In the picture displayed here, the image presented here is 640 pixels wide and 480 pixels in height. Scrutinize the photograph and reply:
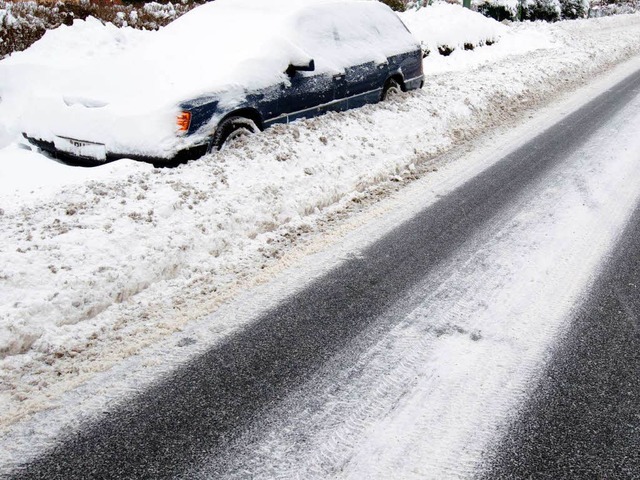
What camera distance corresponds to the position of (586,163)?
699 cm

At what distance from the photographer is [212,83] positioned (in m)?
5.87

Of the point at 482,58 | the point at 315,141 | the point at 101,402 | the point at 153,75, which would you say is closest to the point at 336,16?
the point at 315,141

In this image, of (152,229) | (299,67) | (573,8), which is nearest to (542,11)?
(573,8)

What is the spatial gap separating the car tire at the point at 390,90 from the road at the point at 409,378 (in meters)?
4.36

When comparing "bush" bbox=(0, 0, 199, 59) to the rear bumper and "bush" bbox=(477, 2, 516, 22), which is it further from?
"bush" bbox=(477, 2, 516, 22)

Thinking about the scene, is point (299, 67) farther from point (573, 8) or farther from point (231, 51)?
point (573, 8)

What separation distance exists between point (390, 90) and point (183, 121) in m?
4.29

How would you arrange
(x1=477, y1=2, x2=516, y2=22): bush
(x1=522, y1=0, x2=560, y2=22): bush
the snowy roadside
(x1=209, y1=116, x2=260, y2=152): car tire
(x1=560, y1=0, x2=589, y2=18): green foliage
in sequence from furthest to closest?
1. (x1=560, y1=0, x2=589, y2=18): green foliage
2. (x1=522, y1=0, x2=560, y2=22): bush
3. (x1=477, y1=2, x2=516, y2=22): bush
4. (x1=209, y1=116, x2=260, y2=152): car tire
5. the snowy roadside

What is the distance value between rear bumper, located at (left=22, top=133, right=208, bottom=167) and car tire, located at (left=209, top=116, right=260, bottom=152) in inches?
6.9

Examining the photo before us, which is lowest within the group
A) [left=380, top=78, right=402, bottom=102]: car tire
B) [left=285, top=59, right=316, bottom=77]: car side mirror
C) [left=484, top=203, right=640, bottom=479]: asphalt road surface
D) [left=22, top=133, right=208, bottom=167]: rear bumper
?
[left=484, top=203, right=640, bottom=479]: asphalt road surface

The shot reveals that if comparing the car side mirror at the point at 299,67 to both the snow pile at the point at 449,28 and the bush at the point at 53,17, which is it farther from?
the snow pile at the point at 449,28

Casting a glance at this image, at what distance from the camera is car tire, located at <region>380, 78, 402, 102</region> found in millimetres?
8688

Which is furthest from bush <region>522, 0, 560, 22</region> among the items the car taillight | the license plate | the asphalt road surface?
the asphalt road surface

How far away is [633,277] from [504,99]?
7.13m
